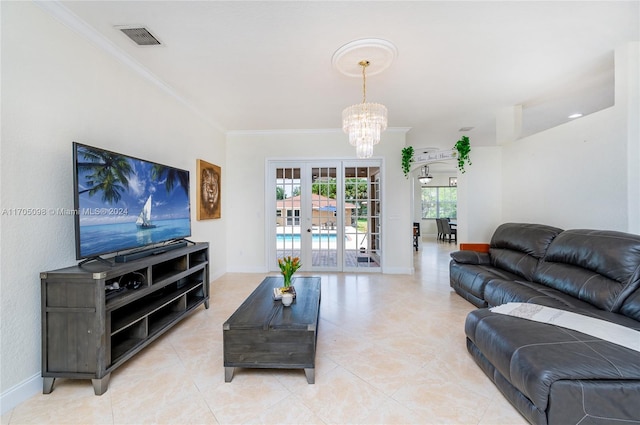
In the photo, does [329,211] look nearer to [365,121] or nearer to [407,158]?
[407,158]

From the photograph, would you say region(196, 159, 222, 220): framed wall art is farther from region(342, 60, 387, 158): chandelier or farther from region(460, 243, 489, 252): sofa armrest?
region(460, 243, 489, 252): sofa armrest

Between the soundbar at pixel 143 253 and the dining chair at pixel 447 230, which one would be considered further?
the dining chair at pixel 447 230

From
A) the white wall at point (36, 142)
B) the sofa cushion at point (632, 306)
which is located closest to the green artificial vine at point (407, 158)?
the sofa cushion at point (632, 306)

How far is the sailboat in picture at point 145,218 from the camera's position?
2.24 m

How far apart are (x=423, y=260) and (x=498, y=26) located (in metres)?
4.86

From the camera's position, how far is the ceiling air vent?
2018 millimetres

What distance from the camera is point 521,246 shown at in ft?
9.91

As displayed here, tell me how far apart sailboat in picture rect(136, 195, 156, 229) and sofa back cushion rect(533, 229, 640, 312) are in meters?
4.01

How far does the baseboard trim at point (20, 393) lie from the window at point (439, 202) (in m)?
10.9

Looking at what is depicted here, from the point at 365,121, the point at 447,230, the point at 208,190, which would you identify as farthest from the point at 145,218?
the point at 447,230

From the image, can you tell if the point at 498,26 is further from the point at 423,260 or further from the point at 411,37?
the point at 423,260

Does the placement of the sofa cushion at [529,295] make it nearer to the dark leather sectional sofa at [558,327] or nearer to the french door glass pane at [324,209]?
the dark leather sectional sofa at [558,327]

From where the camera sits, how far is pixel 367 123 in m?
2.45

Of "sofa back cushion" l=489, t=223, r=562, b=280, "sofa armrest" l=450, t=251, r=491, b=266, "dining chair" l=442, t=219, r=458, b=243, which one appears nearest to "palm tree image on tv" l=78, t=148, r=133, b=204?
"sofa armrest" l=450, t=251, r=491, b=266
